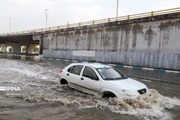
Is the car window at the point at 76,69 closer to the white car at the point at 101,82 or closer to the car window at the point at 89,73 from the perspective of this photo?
the white car at the point at 101,82

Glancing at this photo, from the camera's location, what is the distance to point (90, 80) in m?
6.35

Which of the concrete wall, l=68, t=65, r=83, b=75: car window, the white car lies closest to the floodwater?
the white car

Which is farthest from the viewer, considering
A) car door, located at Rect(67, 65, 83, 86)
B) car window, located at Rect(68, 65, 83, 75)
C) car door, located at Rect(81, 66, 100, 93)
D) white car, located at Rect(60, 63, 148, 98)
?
car window, located at Rect(68, 65, 83, 75)

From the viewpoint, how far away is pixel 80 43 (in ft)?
91.6

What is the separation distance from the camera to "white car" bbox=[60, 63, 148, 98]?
5.45 metres

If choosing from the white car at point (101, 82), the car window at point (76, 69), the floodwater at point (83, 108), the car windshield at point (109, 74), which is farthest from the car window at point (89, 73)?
the floodwater at point (83, 108)

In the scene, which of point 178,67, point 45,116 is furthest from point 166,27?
point 45,116

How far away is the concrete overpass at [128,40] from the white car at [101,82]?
12761 mm

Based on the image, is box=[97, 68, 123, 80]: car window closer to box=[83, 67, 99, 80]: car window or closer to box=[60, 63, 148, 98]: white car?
box=[60, 63, 148, 98]: white car

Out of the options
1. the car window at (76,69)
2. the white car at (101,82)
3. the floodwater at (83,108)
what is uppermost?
the car window at (76,69)

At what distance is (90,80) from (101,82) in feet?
1.91

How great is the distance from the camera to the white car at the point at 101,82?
214 inches

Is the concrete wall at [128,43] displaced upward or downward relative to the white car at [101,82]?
upward

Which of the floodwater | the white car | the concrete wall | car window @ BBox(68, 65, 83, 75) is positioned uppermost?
the concrete wall
